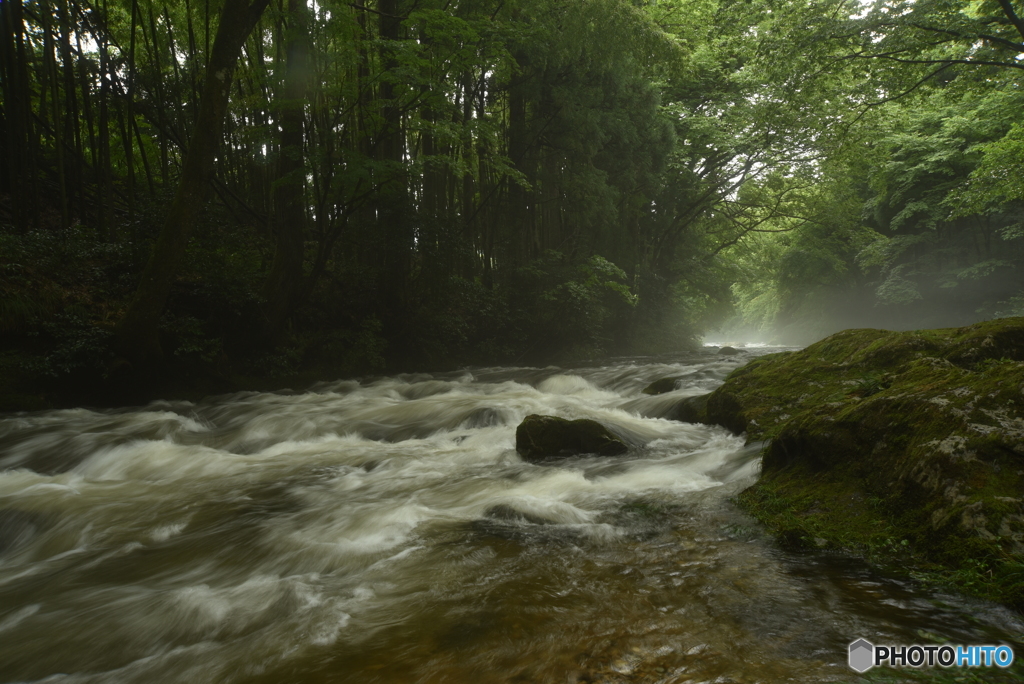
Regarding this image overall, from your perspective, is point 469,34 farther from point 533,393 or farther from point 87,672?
point 87,672

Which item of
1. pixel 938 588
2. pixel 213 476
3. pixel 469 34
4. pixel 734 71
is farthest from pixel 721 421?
pixel 734 71

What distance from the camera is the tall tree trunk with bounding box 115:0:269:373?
24.9ft

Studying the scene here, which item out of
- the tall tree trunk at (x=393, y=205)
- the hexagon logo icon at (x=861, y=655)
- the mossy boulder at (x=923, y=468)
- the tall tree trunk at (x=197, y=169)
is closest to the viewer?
the hexagon logo icon at (x=861, y=655)

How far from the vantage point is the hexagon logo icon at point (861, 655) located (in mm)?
2104

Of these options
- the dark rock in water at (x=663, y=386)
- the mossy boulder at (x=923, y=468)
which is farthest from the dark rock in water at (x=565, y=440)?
the dark rock in water at (x=663, y=386)

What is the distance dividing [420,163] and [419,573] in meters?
8.78

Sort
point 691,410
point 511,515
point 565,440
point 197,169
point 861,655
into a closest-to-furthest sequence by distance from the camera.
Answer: point 861,655
point 511,515
point 565,440
point 691,410
point 197,169

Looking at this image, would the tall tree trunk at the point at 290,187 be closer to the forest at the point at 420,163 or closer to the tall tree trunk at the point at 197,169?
the forest at the point at 420,163

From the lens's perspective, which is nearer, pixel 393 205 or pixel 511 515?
pixel 511 515

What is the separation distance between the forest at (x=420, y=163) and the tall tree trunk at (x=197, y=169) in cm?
3

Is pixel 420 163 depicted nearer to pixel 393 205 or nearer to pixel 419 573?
pixel 393 205

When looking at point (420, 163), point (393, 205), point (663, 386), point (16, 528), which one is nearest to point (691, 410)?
point (663, 386)

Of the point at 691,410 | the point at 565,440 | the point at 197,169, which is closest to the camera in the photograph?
the point at 565,440

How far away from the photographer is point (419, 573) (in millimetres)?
3291
